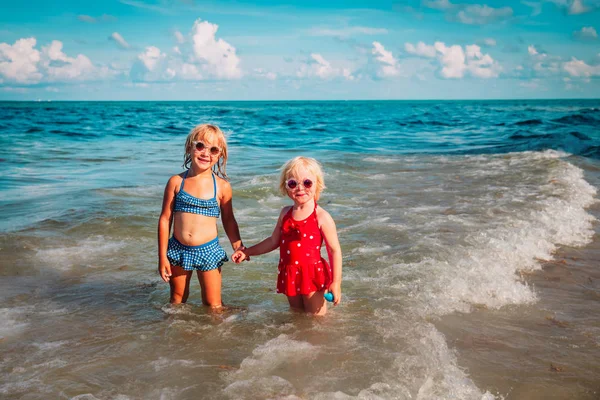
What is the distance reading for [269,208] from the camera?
8.59m

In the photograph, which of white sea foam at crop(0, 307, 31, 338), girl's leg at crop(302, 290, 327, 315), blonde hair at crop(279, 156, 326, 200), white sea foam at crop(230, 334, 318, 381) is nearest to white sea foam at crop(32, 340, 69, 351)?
white sea foam at crop(0, 307, 31, 338)

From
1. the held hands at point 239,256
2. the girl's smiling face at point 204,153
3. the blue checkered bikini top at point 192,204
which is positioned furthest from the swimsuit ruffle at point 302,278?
the girl's smiling face at point 204,153

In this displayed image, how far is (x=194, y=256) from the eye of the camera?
4141 mm

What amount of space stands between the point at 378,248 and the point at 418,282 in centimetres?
122

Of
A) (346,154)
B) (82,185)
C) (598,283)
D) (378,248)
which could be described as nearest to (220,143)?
(378,248)

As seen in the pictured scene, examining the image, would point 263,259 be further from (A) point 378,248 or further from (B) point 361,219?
(B) point 361,219

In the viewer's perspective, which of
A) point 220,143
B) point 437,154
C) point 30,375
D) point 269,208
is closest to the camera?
point 30,375

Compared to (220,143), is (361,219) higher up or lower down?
lower down

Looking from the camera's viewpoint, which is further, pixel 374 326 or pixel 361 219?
pixel 361 219

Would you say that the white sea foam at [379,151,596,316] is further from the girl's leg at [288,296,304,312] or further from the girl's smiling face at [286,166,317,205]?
the girl's smiling face at [286,166,317,205]

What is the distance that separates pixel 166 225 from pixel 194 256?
1.11 feet

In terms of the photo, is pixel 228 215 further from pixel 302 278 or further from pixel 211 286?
pixel 302 278

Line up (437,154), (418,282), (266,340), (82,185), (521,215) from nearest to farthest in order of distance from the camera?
(266,340), (418,282), (521,215), (82,185), (437,154)

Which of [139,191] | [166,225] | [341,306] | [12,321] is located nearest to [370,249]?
[341,306]
